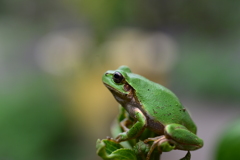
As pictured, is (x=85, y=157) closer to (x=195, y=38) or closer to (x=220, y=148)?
(x=220, y=148)

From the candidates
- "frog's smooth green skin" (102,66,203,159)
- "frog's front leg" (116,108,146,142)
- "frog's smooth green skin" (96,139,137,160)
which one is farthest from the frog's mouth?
"frog's smooth green skin" (96,139,137,160)

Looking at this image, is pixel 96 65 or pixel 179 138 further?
pixel 96 65

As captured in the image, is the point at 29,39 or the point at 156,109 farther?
the point at 29,39

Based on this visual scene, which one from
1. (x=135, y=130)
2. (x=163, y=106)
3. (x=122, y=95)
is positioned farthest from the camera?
(x=122, y=95)

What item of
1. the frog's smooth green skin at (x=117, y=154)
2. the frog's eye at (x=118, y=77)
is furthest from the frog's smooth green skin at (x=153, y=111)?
the frog's smooth green skin at (x=117, y=154)

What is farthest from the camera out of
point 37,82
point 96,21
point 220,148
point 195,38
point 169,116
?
point 195,38

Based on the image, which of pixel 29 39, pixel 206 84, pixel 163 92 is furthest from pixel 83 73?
pixel 29 39

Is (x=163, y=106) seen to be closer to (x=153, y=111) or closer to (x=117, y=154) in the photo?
(x=153, y=111)

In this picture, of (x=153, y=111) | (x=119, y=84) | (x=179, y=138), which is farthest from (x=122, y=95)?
(x=179, y=138)
